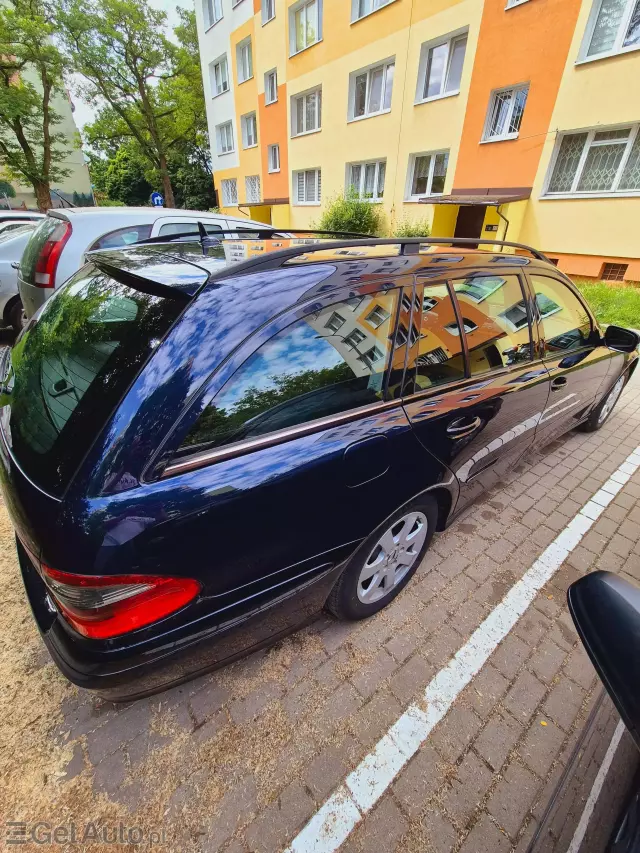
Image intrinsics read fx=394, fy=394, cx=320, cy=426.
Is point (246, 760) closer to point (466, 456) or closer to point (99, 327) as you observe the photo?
point (466, 456)

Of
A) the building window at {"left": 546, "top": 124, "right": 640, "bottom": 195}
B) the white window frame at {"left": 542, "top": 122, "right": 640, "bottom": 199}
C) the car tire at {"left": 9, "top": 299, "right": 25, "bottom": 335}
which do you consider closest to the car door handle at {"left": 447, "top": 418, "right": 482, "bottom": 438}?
the car tire at {"left": 9, "top": 299, "right": 25, "bottom": 335}

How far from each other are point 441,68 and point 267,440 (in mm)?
15178

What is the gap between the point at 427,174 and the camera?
12.9 meters

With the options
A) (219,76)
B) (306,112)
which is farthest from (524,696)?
(219,76)

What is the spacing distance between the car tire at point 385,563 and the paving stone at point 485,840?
0.85m

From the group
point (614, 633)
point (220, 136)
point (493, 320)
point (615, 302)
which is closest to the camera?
point (614, 633)

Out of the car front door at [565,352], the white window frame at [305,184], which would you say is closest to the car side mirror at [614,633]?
the car front door at [565,352]

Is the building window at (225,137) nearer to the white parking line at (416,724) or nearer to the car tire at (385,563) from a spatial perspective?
the car tire at (385,563)

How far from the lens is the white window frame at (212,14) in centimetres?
2024

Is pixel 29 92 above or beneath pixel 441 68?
above

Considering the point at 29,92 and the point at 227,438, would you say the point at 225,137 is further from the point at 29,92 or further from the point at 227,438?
the point at 227,438

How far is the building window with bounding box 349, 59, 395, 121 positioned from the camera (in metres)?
13.1

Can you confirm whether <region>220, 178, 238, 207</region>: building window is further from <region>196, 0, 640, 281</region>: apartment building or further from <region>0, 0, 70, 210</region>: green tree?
<region>0, 0, 70, 210</region>: green tree

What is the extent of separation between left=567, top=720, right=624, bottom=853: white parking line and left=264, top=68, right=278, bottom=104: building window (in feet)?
75.5
